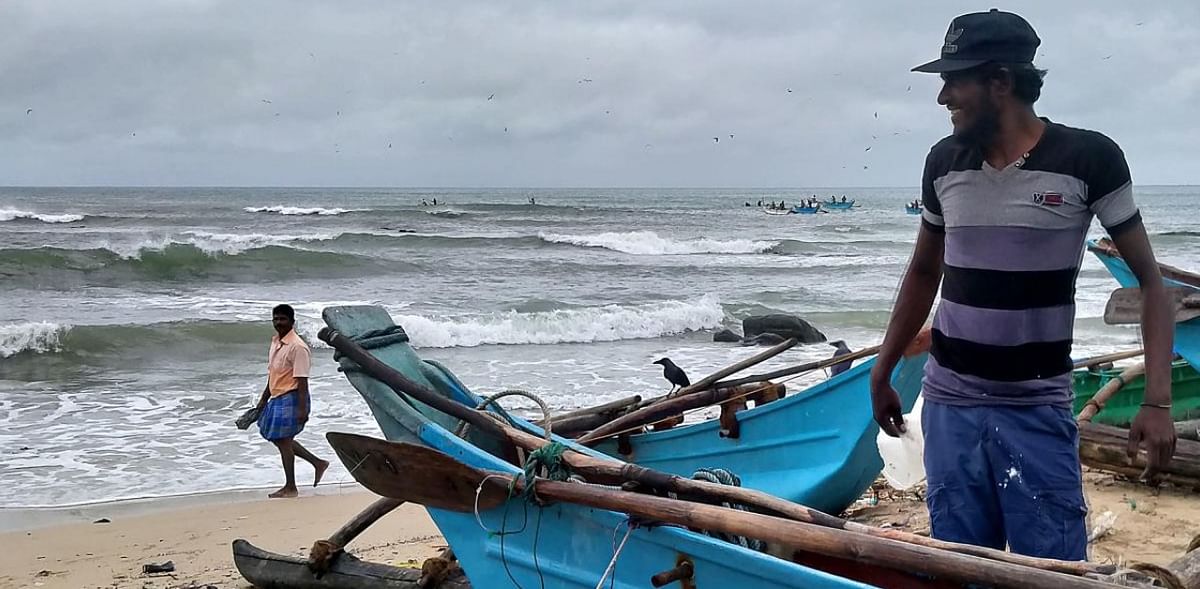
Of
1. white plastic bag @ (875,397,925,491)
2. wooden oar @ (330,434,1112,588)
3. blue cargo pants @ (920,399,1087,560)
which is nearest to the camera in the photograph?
wooden oar @ (330,434,1112,588)

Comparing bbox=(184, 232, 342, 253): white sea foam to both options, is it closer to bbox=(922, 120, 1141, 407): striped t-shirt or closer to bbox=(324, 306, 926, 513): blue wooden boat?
bbox=(324, 306, 926, 513): blue wooden boat

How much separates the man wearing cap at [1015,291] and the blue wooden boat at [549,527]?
0.37 metres

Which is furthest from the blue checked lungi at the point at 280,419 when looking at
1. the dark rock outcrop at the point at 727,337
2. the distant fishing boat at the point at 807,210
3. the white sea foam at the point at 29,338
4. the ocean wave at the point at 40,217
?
the distant fishing boat at the point at 807,210

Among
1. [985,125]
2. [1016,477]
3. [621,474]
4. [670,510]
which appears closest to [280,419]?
[621,474]

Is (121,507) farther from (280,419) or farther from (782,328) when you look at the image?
(782,328)

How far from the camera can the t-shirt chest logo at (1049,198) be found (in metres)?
2.26

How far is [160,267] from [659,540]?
2181 cm

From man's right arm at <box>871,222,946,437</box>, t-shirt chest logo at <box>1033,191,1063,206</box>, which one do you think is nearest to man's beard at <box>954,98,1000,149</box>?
t-shirt chest logo at <box>1033,191,1063,206</box>

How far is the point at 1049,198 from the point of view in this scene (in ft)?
7.44

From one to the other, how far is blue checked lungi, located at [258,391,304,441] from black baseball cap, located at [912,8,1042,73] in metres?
5.54

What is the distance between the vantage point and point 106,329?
14.0 metres

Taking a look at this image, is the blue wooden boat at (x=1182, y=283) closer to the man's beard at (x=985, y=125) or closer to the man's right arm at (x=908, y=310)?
the man's right arm at (x=908, y=310)

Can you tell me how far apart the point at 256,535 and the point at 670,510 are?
411 cm

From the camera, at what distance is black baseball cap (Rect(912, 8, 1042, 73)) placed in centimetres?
232
